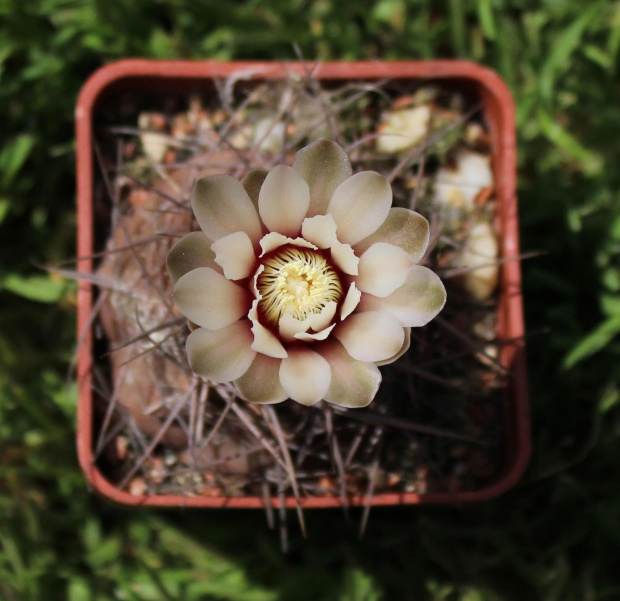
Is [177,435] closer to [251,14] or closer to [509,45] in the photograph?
[251,14]

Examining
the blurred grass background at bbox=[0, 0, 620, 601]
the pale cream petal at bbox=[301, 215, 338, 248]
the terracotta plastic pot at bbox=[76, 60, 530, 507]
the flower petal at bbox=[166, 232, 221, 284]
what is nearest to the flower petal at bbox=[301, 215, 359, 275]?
the pale cream petal at bbox=[301, 215, 338, 248]

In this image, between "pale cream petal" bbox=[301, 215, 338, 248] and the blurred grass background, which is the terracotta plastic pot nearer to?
the blurred grass background

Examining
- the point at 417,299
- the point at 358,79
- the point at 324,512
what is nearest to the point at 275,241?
the point at 417,299

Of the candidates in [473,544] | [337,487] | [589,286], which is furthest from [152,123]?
[473,544]

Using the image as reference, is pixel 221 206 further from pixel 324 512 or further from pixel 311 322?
pixel 324 512

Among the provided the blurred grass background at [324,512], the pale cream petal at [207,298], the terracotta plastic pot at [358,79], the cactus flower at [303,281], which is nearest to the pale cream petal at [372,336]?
the cactus flower at [303,281]

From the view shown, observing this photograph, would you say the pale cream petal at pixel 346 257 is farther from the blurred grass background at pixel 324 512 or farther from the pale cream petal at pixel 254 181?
the blurred grass background at pixel 324 512
